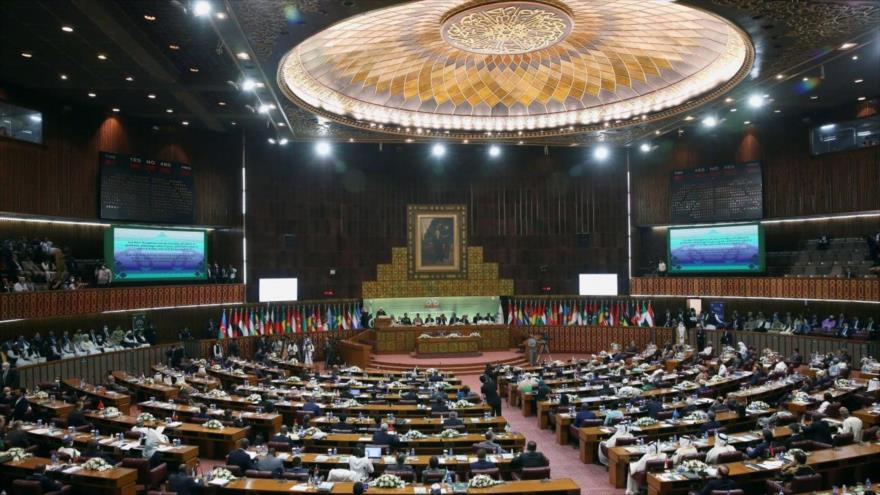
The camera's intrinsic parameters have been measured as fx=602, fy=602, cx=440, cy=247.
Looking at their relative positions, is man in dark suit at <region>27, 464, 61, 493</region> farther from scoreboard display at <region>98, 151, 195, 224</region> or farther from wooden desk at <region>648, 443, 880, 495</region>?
scoreboard display at <region>98, 151, 195, 224</region>

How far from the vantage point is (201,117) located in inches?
993

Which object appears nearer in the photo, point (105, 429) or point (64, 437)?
point (64, 437)

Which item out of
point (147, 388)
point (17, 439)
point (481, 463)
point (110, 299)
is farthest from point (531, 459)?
point (110, 299)

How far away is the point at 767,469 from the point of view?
9789mm

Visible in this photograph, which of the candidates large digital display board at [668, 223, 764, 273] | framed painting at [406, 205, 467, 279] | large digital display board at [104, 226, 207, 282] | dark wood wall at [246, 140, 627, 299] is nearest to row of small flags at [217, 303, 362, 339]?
dark wood wall at [246, 140, 627, 299]

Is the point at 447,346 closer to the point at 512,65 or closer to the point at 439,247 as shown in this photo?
the point at 439,247

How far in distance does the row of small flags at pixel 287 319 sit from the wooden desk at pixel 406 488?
18.5 metres

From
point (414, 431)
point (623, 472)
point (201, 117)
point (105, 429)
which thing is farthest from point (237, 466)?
point (201, 117)

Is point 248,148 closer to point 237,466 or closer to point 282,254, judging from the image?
point 282,254

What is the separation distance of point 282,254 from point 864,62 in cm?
2479

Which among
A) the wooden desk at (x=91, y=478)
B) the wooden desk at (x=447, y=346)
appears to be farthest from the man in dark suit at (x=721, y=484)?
the wooden desk at (x=447, y=346)

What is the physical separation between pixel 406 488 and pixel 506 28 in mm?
15259

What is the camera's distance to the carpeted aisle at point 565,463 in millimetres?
11820

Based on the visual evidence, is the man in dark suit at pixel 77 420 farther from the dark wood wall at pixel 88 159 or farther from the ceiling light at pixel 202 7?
the dark wood wall at pixel 88 159
